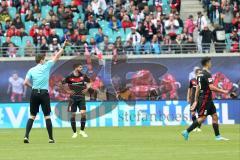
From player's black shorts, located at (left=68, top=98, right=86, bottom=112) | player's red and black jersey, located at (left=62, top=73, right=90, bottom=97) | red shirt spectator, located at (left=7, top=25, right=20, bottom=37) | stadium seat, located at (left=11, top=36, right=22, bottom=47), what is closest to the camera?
player's black shorts, located at (left=68, top=98, right=86, bottom=112)

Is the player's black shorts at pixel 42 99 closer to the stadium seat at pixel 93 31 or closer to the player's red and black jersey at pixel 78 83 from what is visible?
the player's red and black jersey at pixel 78 83

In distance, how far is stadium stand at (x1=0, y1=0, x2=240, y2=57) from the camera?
35844 mm

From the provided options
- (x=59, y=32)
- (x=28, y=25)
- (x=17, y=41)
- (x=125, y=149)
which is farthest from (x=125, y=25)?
(x=125, y=149)

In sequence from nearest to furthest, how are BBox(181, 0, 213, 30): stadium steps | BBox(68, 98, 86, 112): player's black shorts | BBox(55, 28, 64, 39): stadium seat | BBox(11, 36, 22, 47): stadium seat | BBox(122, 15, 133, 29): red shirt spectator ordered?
BBox(68, 98, 86, 112): player's black shorts < BBox(11, 36, 22, 47): stadium seat < BBox(55, 28, 64, 39): stadium seat < BBox(122, 15, 133, 29): red shirt spectator < BBox(181, 0, 213, 30): stadium steps

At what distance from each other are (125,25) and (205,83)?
16229 millimetres

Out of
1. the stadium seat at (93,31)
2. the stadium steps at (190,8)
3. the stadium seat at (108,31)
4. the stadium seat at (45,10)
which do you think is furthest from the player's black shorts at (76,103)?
the stadium steps at (190,8)

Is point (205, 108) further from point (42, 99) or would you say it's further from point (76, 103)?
point (76, 103)

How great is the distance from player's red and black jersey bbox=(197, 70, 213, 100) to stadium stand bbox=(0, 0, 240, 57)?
573 inches

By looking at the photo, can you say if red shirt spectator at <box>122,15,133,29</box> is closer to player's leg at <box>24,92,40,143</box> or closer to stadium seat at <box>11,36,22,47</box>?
stadium seat at <box>11,36,22,47</box>

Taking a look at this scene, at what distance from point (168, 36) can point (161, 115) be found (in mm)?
4833

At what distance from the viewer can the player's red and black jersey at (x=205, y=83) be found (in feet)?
69.1

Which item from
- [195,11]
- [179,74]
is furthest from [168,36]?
[195,11]

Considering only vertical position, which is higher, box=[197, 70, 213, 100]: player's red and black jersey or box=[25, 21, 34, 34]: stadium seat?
box=[25, 21, 34, 34]: stadium seat

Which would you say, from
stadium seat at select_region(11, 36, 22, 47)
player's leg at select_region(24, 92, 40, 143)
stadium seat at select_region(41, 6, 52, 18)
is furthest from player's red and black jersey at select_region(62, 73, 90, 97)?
stadium seat at select_region(41, 6, 52, 18)
